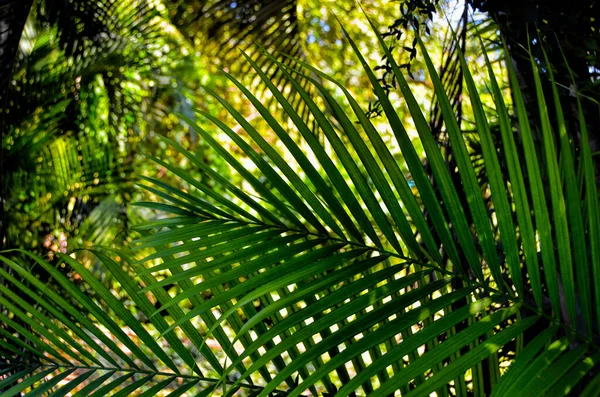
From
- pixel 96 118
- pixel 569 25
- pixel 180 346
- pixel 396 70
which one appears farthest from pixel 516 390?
pixel 96 118

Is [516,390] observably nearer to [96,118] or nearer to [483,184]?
[483,184]

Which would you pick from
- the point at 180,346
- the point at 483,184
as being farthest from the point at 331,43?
the point at 180,346

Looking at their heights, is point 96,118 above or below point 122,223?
above

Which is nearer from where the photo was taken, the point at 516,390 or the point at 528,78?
the point at 516,390

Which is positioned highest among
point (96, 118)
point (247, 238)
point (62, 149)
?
point (96, 118)

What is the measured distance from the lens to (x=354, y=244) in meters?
0.72

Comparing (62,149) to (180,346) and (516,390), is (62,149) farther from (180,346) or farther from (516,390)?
(516,390)

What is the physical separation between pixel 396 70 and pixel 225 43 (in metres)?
1.99

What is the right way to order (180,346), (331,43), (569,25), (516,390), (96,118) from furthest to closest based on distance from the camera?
(331,43), (96,118), (569,25), (180,346), (516,390)

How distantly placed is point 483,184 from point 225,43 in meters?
1.44

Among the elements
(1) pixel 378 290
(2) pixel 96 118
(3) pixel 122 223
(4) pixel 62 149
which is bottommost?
(1) pixel 378 290

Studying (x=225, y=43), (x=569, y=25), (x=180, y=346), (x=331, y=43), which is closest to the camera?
(x=180, y=346)

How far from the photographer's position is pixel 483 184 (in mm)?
1402

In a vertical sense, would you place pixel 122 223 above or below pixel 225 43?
below
